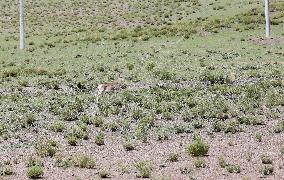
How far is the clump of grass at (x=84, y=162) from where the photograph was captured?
566 inches

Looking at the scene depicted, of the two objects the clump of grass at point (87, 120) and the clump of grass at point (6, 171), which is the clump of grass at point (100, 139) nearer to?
the clump of grass at point (87, 120)

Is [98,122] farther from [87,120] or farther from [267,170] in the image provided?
[267,170]

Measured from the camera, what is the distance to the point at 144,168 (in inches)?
539

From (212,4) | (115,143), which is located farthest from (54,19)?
(115,143)

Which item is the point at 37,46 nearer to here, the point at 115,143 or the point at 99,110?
the point at 99,110

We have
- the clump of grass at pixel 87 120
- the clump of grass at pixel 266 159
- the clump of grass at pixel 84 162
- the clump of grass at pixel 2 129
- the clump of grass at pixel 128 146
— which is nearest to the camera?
the clump of grass at pixel 266 159

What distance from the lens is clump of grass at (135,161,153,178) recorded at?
13.5 metres

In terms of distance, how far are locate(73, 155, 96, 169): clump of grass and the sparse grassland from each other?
4 centimetres

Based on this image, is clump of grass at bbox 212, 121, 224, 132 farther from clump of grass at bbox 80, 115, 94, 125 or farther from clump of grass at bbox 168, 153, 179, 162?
clump of grass at bbox 80, 115, 94, 125

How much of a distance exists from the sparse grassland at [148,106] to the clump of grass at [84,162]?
4 cm

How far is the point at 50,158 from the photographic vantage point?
15172 mm

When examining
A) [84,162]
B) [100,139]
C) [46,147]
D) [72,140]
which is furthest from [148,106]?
[84,162]

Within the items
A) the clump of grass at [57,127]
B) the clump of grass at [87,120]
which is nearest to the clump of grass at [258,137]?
the clump of grass at [87,120]

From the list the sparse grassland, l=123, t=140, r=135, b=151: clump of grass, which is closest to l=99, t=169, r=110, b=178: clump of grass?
the sparse grassland
